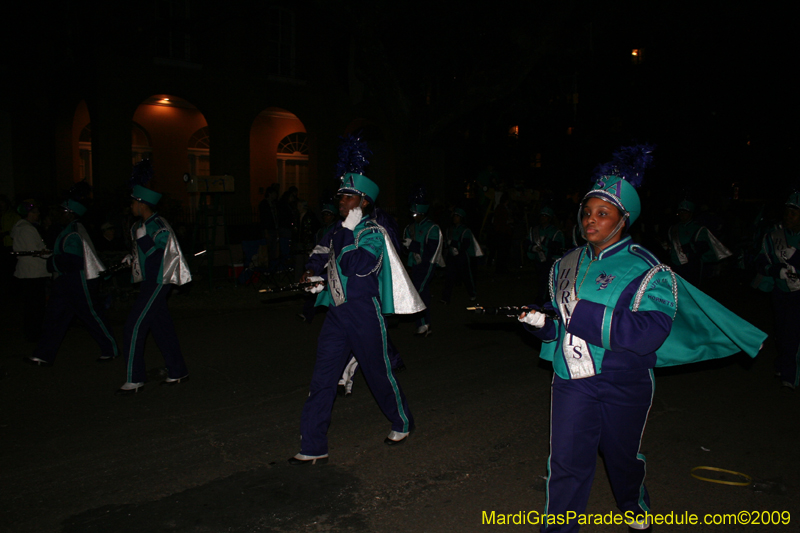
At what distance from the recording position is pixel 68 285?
7.12 metres

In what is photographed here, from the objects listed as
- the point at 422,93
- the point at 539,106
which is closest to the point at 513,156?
the point at 539,106

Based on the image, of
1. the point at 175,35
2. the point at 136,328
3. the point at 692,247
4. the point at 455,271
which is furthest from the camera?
the point at 175,35

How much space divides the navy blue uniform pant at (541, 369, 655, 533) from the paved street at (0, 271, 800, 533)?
2.74ft

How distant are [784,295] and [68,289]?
24.4ft

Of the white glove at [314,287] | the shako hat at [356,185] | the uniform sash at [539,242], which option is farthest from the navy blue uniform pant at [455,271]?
the shako hat at [356,185]

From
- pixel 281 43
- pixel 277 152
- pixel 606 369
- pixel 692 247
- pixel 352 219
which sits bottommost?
pixel 606 369

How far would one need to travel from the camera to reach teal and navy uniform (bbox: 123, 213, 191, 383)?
6.02m

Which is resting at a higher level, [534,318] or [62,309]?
[534,318]

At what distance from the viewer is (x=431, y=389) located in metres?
6.43

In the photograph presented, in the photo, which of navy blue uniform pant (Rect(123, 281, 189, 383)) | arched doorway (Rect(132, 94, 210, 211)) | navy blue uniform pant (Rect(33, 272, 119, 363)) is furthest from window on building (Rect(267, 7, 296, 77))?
navy blue uniform pant (Rect(123, 281, 189, 383))

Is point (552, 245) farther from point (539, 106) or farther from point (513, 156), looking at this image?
point (513, 156)

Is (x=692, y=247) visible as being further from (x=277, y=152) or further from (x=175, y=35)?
(x=277, y=152)

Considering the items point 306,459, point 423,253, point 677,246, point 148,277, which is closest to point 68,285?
point 148,277

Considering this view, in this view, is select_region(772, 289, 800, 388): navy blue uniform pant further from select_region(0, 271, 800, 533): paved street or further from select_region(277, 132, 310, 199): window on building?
select_region(277, 132, 310, 199): window on building
